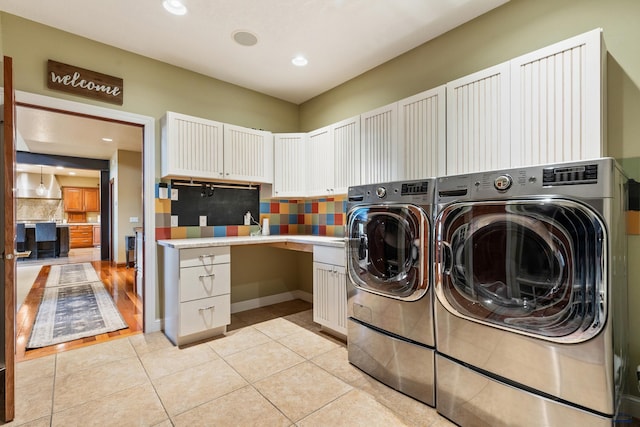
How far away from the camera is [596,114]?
1475 millimetres

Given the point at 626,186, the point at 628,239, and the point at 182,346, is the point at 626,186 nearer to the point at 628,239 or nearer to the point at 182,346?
the point at 628,239

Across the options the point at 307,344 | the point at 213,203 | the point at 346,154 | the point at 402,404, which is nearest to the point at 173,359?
the point at 307,344

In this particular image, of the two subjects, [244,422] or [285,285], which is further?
[285,285]

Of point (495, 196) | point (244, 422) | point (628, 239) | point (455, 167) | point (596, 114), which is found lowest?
point (244, 422)

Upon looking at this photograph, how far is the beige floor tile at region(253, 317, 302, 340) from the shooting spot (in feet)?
9.11

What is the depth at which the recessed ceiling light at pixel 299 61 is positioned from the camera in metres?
2.83

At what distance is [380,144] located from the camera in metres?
2.52

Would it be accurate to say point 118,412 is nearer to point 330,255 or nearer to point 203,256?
point 203,256

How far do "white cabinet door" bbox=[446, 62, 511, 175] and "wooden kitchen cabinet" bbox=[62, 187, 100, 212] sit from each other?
39.1ft

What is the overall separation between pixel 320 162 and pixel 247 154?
815 millimetres

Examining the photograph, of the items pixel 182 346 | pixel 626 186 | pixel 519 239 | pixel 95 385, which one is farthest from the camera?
pixel 182 346

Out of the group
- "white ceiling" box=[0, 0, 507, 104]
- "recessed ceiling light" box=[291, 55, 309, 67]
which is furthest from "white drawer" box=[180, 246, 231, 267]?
"recessed ceiling light" box=[291, 55, 309, 67]

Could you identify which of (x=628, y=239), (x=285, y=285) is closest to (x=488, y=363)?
(x=628, y=239)

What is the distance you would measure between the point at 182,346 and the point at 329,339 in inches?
50.3
